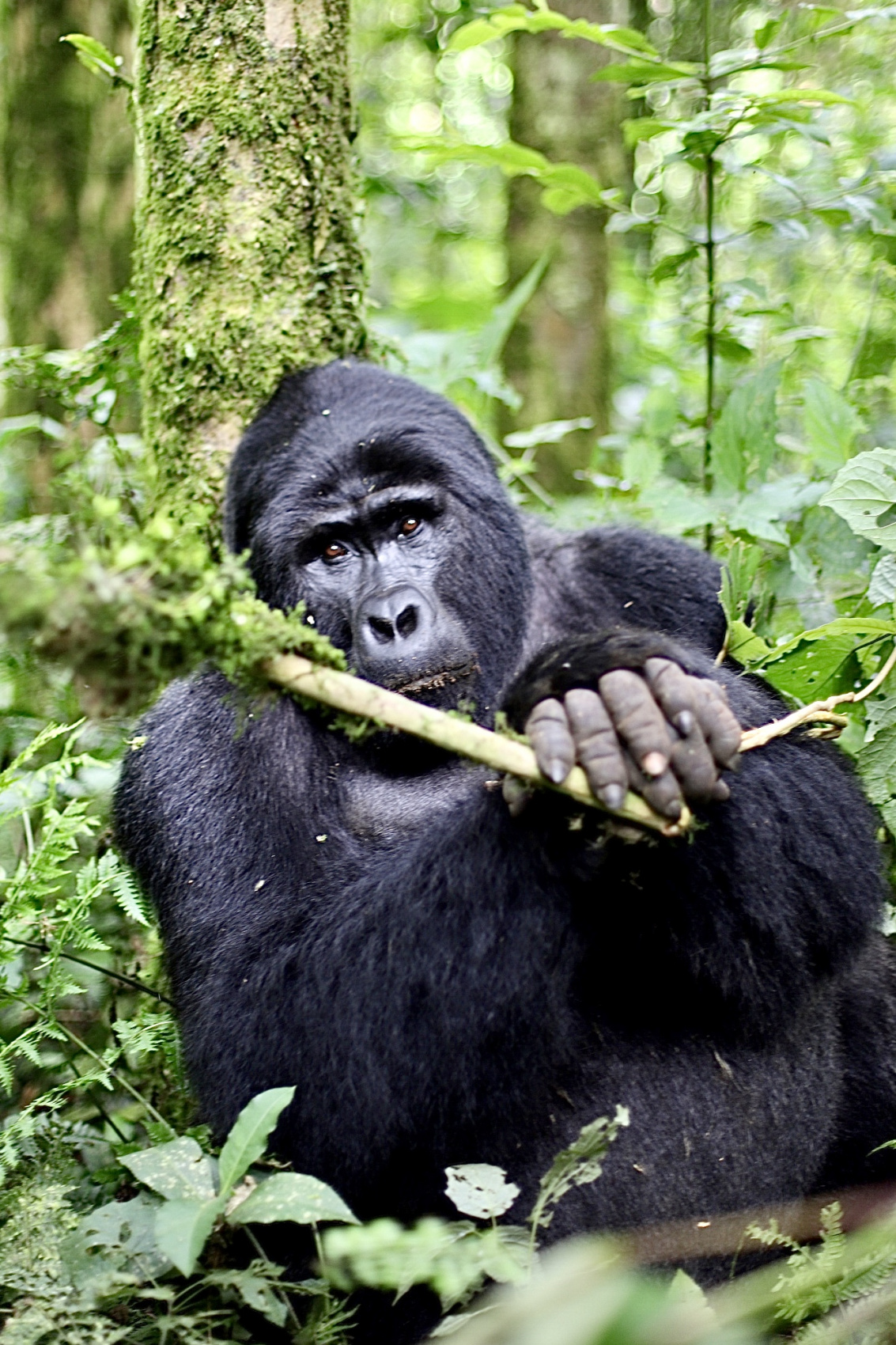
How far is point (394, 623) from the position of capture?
112 inches

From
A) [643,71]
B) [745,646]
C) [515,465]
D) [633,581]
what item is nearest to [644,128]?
[643,71]

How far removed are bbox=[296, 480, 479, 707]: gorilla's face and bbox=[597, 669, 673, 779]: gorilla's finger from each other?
0.79 metres

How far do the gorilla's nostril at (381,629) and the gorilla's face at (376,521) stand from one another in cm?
9

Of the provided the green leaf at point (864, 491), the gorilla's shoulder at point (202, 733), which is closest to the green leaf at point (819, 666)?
the green leaf at point (864, 491)

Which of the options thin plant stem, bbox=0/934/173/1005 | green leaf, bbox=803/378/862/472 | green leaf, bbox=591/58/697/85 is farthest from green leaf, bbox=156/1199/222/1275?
green leaf, bbox=591/58/697/85

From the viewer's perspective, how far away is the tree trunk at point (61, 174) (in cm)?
705

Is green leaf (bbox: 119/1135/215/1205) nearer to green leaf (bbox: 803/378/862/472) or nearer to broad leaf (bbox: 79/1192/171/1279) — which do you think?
broad leaf (bbox: 79/1192/171/1279)

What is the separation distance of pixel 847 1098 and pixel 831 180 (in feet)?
14.1

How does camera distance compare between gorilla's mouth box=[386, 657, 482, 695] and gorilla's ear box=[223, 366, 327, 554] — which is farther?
gorilla's ear box=[223, 366, 327, 554]

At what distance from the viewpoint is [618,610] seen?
11.2 ft

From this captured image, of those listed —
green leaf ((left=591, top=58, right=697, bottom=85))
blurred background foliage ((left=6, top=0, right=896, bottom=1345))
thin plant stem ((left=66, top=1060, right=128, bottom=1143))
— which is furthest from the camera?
green leaf ((left=591, top=58, right=697, bottom=85))

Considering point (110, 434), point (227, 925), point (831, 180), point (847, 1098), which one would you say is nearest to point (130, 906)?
point (227, 925)

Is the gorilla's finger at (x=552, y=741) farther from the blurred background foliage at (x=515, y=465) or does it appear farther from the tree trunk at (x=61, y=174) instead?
the tree trunk at (x=61, y=174)

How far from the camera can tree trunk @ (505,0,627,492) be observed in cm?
770
